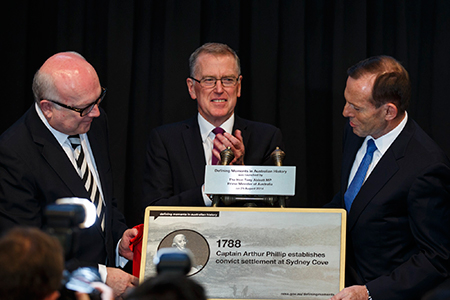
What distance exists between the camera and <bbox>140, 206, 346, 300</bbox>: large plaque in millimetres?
2023

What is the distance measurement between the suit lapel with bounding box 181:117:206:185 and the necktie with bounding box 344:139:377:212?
0.73 meters

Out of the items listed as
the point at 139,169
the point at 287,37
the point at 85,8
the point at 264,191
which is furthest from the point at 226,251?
the point at 85,8

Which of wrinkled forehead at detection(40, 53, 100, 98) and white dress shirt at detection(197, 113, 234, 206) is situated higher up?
wrinkled forehead at detection(40, 53, 100, 98)

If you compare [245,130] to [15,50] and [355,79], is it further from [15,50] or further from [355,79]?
[15,50]

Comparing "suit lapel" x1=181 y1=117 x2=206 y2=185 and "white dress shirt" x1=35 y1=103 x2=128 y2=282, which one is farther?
"suit lapel" x1=181 y1=117 x2=206 y2=185

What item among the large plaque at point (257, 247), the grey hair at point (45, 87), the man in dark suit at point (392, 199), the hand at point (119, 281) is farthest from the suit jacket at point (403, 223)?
the grey hair at point (45, 87)

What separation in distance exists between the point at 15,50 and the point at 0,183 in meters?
1.56

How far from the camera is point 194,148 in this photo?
2.74 m

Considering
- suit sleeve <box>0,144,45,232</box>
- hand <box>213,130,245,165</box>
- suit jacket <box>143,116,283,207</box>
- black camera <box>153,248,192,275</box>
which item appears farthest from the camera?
suit jacket <box>143,116,283,207</box>

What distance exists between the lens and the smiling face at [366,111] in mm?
2406

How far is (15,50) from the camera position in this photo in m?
3.56

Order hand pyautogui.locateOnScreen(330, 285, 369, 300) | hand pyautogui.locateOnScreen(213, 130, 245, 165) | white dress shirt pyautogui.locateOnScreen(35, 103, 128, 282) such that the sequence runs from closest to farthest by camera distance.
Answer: hand pyautogui.locateOnScreen(330, 285, 369, 300)
hand pyautogui.locateOnScreen(213, 130, 245, 165)
white dress shirt pyautogui.locateOnScreen(35, 103, 128, 282)

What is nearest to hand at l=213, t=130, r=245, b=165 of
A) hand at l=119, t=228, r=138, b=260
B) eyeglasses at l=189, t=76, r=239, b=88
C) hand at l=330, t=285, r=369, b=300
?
eyeglasses at l=189, t=76, r=239, b=88

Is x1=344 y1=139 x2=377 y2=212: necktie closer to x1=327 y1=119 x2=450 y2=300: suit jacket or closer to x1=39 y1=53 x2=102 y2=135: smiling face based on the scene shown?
x1=327 y1=119 x2=450 y2=300: suit jacket
